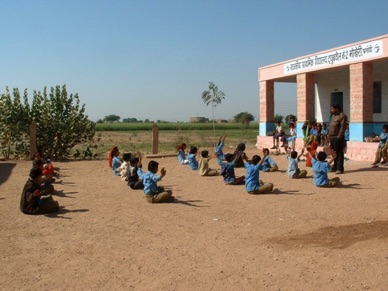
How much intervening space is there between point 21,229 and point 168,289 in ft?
11.2

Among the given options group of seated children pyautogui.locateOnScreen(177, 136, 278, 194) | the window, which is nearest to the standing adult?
group of seated children pyautogui.locateOnScreen(177, 136, 278, 194)

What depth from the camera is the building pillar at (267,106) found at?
21000 mm

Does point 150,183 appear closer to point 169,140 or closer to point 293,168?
point 293,168

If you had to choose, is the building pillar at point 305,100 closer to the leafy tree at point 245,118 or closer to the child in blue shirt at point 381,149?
the child in blue shirt at point 381,149

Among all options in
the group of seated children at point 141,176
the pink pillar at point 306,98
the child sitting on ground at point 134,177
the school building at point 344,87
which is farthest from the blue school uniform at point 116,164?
the pink pillar at point 306,98

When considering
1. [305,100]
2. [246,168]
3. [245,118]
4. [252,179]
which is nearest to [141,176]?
[246,168]

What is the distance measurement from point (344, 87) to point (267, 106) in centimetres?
362

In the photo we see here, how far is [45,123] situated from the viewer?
18.0 meters

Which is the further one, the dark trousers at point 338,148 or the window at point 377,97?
the window at point 377,97

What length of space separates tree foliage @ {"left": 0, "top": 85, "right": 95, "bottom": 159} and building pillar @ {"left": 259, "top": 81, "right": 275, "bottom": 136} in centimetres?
817

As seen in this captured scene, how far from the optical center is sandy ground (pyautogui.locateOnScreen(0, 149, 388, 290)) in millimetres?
4387

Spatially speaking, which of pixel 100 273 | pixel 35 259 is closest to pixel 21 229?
pixel 35 259

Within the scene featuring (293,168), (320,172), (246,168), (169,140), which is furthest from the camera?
(169,140)

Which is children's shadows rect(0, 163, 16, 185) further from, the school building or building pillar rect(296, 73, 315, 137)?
building pillar rect(296, 73, 315, 137)
